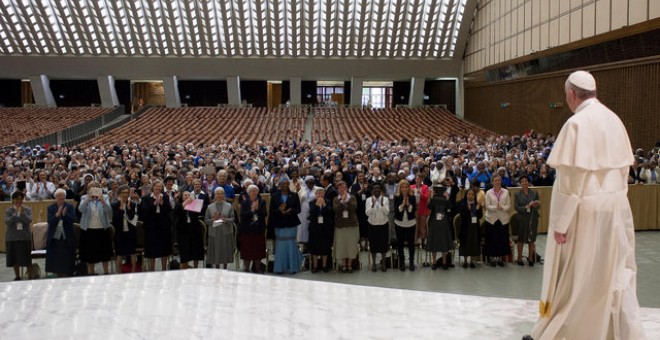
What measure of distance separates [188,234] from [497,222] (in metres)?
4.86

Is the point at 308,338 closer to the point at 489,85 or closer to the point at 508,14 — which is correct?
the point at 508,14

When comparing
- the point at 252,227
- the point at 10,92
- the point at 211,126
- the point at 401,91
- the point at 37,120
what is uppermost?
the point at 401,91

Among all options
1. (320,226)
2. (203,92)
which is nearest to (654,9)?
(320,226)

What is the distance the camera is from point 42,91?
39.2 m

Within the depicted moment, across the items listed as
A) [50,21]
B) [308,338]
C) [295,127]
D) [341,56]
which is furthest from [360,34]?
[308,338]

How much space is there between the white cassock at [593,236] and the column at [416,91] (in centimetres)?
3718

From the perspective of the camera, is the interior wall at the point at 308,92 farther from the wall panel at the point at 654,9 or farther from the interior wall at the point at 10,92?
the wall panel at the point at 654,9

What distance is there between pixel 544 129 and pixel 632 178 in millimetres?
13011

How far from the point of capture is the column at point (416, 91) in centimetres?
3994

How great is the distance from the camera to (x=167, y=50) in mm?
37344

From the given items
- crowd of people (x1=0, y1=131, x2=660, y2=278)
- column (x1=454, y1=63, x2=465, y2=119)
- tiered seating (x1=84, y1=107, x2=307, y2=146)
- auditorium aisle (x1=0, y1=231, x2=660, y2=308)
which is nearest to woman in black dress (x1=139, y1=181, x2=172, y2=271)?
crowd of people (x1=0, y1=131, x2=660, y2=278)

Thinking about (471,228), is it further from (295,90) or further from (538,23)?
(295,90)

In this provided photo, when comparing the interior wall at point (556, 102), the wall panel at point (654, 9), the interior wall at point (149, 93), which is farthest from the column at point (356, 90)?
the wall panel at point (654, 9)

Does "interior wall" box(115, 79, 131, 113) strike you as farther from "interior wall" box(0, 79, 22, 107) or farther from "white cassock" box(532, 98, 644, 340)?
"white cassock" box(532, 98, 644, 340)
